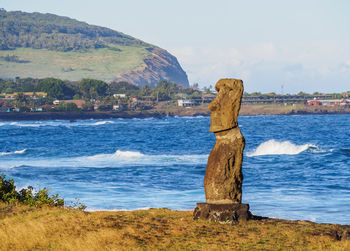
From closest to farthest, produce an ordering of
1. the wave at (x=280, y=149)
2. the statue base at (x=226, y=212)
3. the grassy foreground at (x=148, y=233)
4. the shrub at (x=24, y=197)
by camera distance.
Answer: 1. the grassy foreground at (x=148, y=233)
2. the statue base at (x=226, y=212)
3. the shrub at (x=24, y=197)
4. the wave at (x=280, y=149)

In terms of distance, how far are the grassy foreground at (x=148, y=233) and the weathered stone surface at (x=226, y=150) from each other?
721 millimetres

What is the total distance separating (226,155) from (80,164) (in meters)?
27.6

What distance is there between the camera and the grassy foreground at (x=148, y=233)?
398 inches

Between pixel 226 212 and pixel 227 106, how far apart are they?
2.25 meters

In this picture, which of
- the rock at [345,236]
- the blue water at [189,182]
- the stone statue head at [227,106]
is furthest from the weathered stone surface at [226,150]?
the blue water at [189,182]

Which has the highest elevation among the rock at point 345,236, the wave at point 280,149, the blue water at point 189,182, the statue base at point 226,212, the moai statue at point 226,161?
the moai statue at point 226,161

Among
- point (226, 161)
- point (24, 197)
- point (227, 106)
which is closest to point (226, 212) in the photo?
point (226, 161)

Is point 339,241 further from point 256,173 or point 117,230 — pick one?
point 256,173

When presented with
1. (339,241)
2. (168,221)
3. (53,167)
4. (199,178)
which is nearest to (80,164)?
(53,167)

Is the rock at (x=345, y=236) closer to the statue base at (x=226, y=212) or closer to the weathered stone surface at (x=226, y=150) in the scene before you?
the statue base at (x=226, y=212)

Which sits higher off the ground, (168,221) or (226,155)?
(226,155)

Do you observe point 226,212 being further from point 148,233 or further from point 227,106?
point 227,106

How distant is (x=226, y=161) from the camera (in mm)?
12102

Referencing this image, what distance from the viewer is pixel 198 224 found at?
11.7 m
